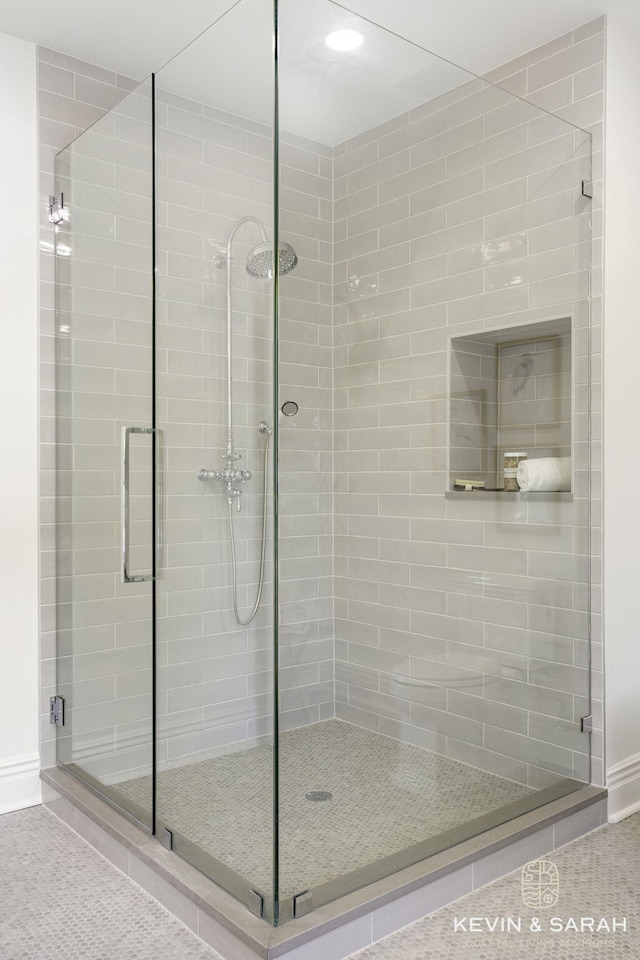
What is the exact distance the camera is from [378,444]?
76.2 inches

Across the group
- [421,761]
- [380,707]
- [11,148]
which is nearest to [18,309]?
[11,148]

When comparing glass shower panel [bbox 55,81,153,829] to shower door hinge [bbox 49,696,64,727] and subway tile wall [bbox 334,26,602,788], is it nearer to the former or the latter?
shower door hinge [bbox 49,696,64,727]

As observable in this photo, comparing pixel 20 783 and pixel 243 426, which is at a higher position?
pixel 243 426

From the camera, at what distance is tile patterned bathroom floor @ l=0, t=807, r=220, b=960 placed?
6.05 feet

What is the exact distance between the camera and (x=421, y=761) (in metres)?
1.98

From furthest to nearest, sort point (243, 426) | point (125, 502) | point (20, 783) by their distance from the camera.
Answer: point (20, 783), point (125, 502), point (243, 426)

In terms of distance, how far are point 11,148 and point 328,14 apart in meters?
1.41

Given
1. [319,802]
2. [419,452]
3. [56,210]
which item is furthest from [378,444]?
[56,210]

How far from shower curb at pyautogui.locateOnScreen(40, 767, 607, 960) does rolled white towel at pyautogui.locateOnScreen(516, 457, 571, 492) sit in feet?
3.30

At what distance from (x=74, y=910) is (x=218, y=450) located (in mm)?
1298

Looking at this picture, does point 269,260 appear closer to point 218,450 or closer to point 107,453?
point 218,450

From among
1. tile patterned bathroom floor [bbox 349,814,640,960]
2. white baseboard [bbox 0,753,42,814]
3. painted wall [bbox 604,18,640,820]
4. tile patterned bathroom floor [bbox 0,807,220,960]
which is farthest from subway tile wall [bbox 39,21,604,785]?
white baseboard [bbox 0,753,42,814]

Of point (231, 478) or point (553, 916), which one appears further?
point (553, 916)

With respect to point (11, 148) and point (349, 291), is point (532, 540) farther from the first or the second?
point (11, 148)
